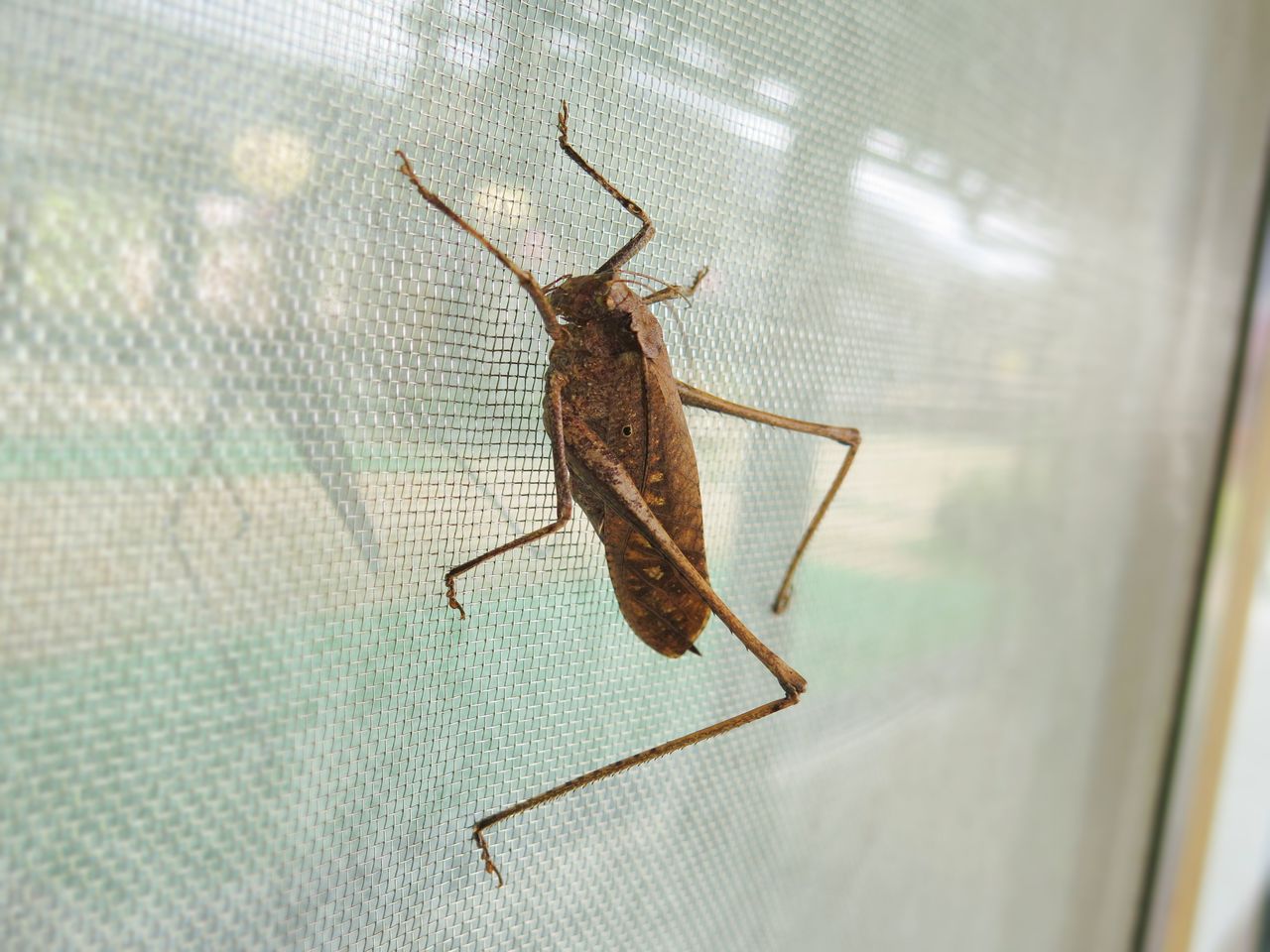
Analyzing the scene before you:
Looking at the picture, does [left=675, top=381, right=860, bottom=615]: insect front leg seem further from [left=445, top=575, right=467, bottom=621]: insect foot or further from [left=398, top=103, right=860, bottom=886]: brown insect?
[left=445, top=575, right=467, bottom=621]: insect foot

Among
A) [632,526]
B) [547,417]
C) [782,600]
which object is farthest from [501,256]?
[782,600]

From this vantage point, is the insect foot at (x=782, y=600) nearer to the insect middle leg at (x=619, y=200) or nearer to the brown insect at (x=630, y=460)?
the brown insect at (x=630, y=460)

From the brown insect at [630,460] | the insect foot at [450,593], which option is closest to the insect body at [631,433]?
the brown insect at [630,460]

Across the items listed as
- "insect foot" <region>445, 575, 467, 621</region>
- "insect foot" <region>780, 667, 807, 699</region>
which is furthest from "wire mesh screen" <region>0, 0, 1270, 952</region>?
"insect foot" <region>780, 667, 807, 699</region>

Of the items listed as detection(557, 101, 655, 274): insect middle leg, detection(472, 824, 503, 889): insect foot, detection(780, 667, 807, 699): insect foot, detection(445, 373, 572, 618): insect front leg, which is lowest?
detection(472, 824, 503, 889): insect foot

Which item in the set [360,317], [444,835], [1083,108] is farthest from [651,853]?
[1083,108]
